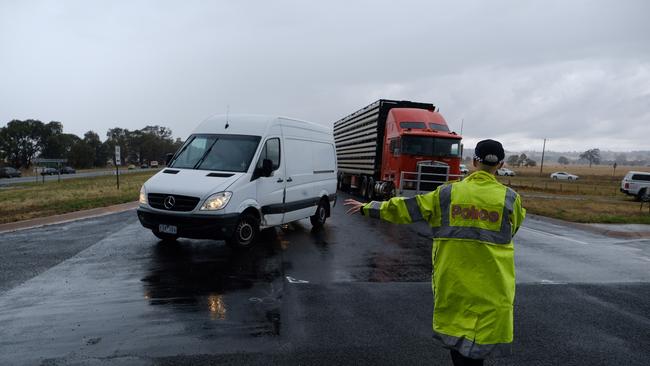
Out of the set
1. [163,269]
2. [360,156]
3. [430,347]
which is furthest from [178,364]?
[360,156]

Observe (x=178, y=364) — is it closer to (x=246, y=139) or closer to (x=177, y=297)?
(x=177, y=297)

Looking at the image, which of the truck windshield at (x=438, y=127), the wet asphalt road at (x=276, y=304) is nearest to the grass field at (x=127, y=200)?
the truck windshield at (x=438, y=127)

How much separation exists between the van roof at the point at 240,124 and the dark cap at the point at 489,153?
643cm

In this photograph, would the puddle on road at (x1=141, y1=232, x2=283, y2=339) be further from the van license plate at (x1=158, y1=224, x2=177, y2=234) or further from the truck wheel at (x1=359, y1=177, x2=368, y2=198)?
the truck wheel at (x1=359, y1=177, x2=368, y2=198)

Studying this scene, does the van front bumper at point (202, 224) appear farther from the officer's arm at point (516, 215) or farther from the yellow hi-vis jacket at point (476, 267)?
the officer's arm at point (516, 215)

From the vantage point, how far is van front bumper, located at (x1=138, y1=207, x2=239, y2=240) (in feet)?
24.2

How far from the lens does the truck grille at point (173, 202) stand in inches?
294

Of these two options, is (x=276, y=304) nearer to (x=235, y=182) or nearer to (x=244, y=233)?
(x=244, y=233)

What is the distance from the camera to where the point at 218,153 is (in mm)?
8648

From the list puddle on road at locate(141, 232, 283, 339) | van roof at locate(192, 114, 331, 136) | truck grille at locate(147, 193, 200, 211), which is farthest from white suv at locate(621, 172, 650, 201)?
truck grille at locate(147, 193, 200, 211)

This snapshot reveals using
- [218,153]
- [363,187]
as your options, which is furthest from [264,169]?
[363,187]

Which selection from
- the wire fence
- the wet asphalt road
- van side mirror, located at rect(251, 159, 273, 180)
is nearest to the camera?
the wet asphalt road

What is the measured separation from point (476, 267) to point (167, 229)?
618 centimetres

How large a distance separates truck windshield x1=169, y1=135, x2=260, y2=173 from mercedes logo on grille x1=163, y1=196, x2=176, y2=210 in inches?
39.8
